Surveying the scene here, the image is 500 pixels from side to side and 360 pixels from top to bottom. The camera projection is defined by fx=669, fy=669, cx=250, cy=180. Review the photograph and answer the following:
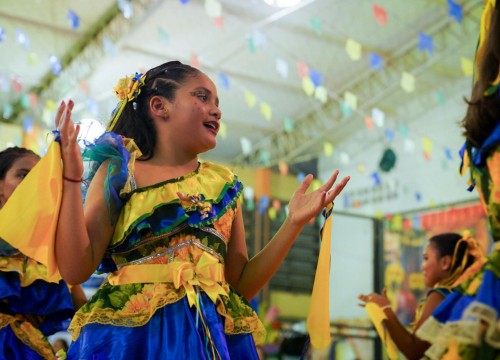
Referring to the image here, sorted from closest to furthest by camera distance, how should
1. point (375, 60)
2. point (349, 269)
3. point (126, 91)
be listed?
point (126, 91) < point (375, 60) < point (349, 269)

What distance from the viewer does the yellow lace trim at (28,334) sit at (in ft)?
6.12

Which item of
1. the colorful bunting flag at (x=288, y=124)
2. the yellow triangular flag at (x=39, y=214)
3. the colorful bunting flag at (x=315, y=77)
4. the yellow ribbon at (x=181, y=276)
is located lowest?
the yellow ribbon at (x=181, y=276)

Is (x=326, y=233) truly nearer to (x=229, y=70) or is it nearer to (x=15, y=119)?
(x=229, y=70)

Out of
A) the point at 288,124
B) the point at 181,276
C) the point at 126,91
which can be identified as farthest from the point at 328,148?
the point at 181,276

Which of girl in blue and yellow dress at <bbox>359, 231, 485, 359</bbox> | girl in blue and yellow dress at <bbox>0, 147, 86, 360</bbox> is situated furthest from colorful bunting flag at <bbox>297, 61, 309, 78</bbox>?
girl in blue and yellow dress at <bbox>0, 147, 86, 360</bbox>

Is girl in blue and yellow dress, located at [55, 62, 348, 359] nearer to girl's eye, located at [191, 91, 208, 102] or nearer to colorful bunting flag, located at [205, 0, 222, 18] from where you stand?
girl's eye, located at [191, 91, 208, 102]

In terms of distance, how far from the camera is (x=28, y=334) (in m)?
1.87

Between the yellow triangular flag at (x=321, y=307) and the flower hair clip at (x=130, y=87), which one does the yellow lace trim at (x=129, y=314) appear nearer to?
the yellow triangular flag at (x=321, y=307)

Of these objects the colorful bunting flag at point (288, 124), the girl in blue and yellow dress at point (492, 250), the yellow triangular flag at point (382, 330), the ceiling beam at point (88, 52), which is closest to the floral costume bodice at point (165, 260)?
the girl in blue and yellow dress at point (492, 250)

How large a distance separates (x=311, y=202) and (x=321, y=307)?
0.22 m

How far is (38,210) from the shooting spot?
1.23 metres

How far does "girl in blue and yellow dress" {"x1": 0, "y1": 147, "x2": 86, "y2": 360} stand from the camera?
1854 millimetres

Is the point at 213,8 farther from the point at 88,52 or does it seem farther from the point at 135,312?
the point at 135,312

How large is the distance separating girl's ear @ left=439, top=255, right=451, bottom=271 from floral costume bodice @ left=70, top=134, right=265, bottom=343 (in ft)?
5.31
